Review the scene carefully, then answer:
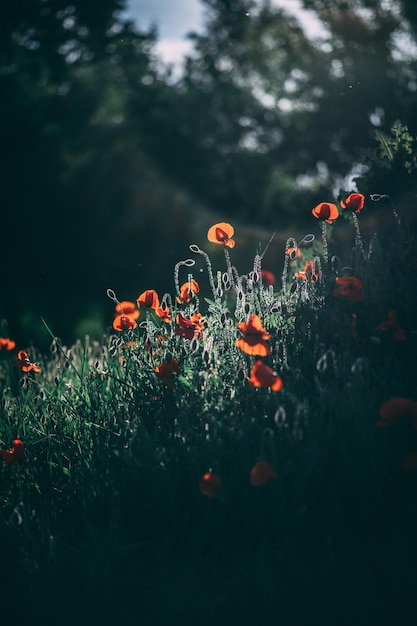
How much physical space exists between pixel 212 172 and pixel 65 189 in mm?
5375

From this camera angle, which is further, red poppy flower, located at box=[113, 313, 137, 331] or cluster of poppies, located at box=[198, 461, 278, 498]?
red poppy flower, located at box=[113, 313, 137, 331]

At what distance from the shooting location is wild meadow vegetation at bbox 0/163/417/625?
1875mm

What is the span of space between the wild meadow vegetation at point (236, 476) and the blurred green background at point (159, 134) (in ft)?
12.3

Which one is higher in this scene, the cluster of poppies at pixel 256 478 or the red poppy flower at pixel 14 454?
the red poppy flower at pixel 14 454

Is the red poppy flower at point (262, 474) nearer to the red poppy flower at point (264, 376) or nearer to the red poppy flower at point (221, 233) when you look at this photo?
the red poppy flower at point (264, 376)

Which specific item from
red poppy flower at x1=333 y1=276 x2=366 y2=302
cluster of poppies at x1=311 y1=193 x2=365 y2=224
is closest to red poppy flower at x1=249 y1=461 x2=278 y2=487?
red poppy flower at x1=333 y1=276 x2=366 y2=302

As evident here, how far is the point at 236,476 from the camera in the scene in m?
2.13

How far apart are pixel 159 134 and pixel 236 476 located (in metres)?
15.4

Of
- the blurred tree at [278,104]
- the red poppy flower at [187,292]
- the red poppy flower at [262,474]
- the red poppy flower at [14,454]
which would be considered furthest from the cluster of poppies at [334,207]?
the blurred tree at [278,104]

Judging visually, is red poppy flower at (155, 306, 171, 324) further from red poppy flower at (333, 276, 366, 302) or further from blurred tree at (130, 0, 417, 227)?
blurred tree at (130, 0, 417, 227)

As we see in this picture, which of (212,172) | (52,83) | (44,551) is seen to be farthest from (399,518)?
(212,172)

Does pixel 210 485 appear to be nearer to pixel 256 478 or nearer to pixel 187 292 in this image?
pixel 256 478

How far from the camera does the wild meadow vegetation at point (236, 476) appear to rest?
1.88m

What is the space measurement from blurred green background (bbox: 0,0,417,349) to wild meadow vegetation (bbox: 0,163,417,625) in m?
3.74
